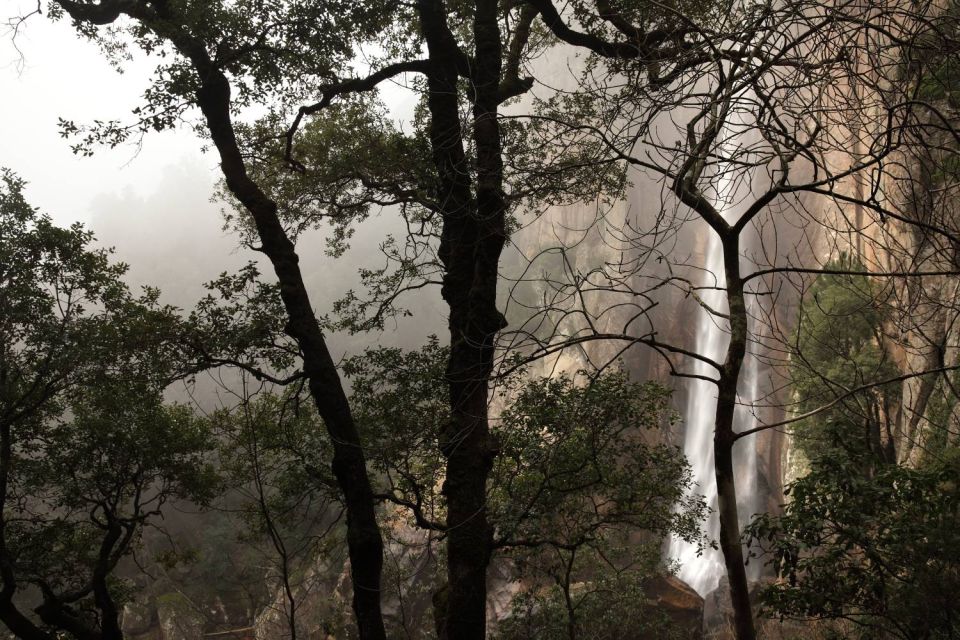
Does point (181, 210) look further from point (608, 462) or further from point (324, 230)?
point (608, 462)

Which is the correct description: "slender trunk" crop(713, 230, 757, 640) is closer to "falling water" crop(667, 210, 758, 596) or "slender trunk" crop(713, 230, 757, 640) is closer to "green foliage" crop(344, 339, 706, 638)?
"green foliage" crop(344, 339, 706, 638)

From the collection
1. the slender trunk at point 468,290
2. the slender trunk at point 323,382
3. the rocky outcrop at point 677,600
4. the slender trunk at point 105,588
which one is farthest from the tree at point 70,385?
the rocky outcrop at point 677,600

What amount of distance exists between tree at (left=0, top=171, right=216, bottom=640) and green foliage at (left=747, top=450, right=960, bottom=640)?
537 cm

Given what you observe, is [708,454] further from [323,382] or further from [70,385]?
[70,385]

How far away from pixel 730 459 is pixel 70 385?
23.0 ft

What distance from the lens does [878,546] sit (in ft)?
16.0

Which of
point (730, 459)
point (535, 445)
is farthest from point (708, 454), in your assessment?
point (730, 459)

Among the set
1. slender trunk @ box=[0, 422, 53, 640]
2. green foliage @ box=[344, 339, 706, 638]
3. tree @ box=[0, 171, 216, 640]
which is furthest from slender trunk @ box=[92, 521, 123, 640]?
green foliage @ box=[344, 339, 706, 638]

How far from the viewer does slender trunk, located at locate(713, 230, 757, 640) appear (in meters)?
2.94

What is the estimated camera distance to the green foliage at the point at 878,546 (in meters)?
4.50

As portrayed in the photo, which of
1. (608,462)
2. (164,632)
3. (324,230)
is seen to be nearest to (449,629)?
(608,462)

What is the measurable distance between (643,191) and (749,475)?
15443 mm

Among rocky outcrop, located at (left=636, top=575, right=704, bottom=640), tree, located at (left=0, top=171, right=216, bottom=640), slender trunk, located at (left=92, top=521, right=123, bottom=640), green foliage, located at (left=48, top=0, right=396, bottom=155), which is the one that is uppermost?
green foliage, located at (left=48, top=0, right=396, bottom=155)

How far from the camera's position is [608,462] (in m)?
8.02
